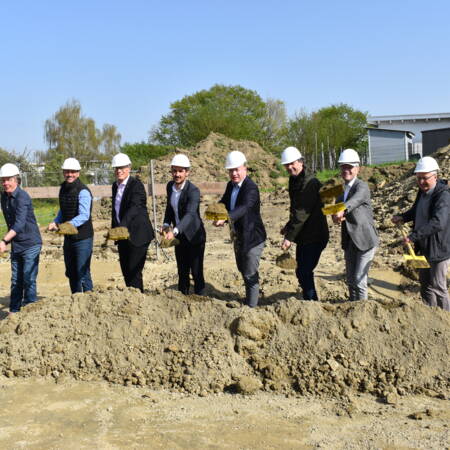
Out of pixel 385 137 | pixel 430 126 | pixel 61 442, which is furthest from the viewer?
pixel 430 126

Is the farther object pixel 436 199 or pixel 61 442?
pixel 436 199

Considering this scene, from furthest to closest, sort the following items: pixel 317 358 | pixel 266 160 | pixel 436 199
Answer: pixel 266 160
pixel 436 199
pixel 317 358

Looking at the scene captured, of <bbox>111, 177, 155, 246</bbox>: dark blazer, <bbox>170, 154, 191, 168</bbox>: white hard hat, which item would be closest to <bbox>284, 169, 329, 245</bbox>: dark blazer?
<bbox>170, 154, 191, 168</bbox>: white hard hat

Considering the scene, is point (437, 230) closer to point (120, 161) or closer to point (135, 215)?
point (135, 215)

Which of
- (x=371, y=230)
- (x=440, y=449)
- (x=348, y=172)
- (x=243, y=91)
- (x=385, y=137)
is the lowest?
(x=440, y=449)

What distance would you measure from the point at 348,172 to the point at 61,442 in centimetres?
316

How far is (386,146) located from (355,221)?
36600 millimetres

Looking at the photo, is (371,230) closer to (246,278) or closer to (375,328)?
(375,328)

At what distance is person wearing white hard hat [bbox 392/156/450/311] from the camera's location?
4523mm

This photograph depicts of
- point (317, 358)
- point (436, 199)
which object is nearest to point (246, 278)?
point (317, 358)

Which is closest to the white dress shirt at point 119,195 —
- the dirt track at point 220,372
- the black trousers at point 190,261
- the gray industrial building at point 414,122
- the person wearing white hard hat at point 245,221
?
the black trousers at point 190,261

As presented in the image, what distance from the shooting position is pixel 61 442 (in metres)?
3.41

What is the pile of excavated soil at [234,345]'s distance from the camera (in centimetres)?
417

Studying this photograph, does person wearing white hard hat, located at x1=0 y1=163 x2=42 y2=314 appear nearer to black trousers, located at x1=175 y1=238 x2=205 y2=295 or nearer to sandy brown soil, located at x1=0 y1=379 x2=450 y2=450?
black trousers, located at x1=175 y1=238 x2=205 y2=295
